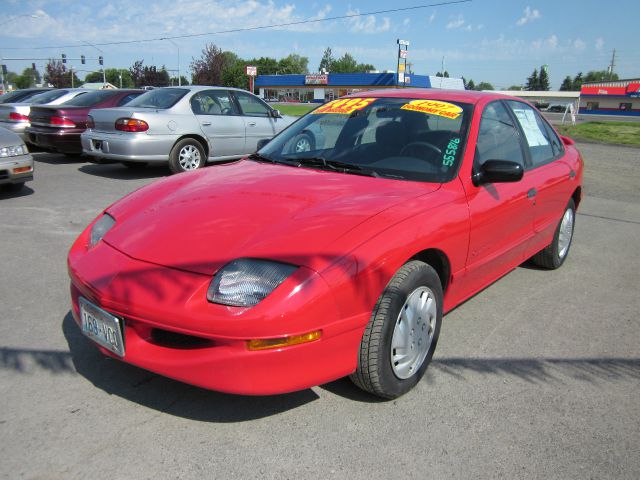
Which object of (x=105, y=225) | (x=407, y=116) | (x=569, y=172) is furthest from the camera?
(x=569, y=172)

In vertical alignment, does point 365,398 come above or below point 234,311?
below

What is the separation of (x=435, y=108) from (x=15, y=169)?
5801mm

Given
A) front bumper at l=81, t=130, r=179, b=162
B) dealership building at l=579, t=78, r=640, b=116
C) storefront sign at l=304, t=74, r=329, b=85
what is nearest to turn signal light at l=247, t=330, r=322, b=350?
front bumper at l=81, t=130, r=179, b=162

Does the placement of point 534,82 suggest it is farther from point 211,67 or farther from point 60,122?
point 60,122

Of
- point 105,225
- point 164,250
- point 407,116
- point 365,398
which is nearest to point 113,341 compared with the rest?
point 164,250

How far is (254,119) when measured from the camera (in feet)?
32.4

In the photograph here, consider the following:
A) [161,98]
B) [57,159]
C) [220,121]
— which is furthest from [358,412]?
[57,159]

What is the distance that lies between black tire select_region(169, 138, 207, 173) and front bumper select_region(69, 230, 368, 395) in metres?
6.64

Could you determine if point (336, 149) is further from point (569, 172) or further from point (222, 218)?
point (569, 172)

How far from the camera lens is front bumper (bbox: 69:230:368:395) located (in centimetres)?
210

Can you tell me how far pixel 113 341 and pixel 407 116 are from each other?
2359 millimetres

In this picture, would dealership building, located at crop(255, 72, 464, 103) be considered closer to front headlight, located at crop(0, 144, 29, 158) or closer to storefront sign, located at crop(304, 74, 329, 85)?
storefront sign, located at crop(304, 74, 329, 85)

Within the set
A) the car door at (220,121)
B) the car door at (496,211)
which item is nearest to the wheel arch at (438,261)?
the car door at (496,211)

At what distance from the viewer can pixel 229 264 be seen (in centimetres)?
227
